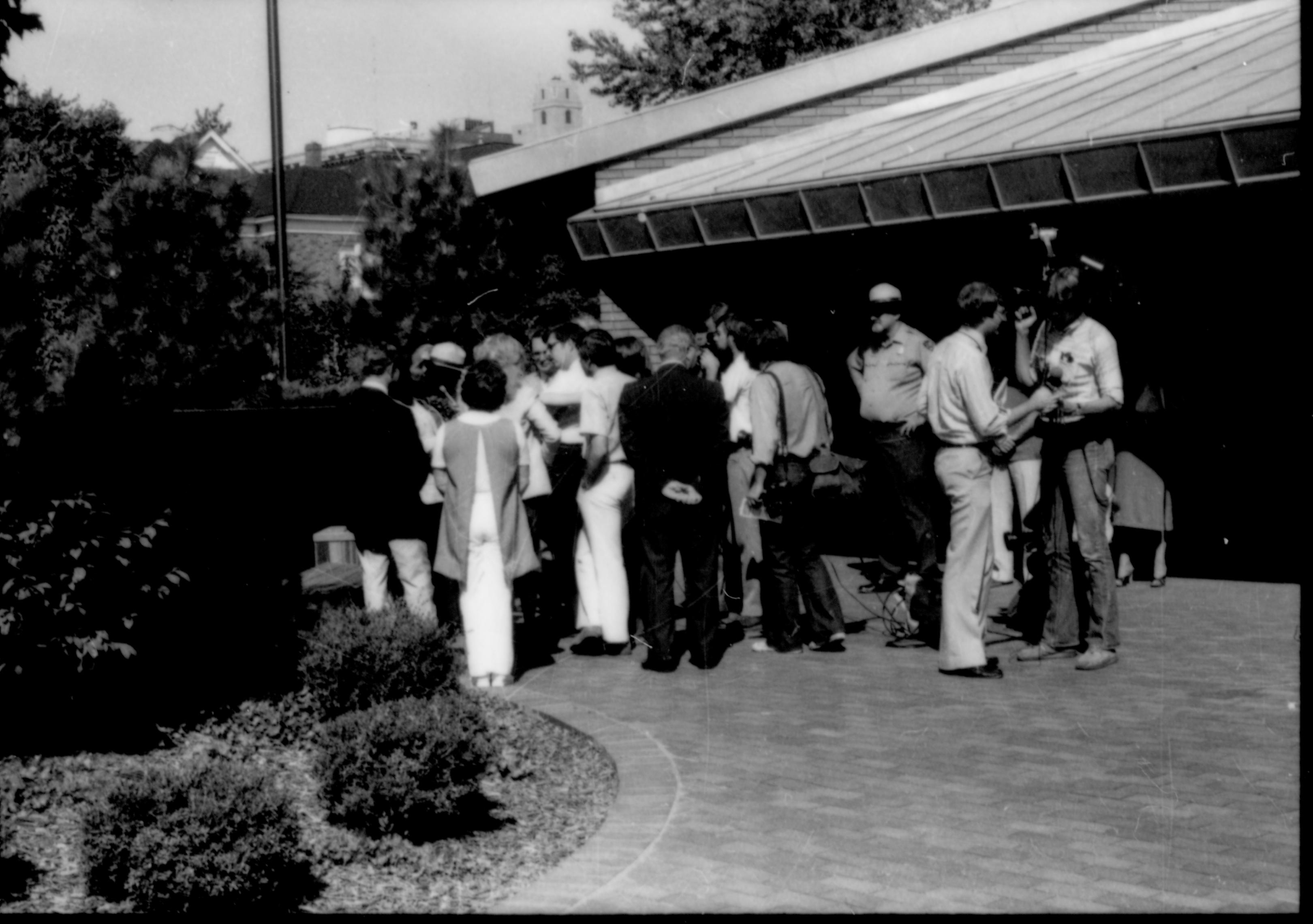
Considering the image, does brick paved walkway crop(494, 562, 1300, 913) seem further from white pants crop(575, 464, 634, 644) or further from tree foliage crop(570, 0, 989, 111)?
tree foliage crop(570, 0, 989, 111)

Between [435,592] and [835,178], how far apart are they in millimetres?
5635

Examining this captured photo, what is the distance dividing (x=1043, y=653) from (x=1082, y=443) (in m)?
1.31

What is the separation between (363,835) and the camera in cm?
634

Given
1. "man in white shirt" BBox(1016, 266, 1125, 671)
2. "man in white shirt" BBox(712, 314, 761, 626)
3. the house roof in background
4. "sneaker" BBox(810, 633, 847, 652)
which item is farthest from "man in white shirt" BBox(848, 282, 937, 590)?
the house roof in background

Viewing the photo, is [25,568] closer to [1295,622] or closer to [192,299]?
[1295,622]

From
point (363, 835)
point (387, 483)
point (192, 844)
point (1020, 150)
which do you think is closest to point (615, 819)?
point (363, 835)

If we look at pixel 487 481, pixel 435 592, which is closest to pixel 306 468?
pixel 435 592

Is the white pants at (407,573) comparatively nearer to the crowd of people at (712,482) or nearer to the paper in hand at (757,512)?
the crowd of people at (712,482)

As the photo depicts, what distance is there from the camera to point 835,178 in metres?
14.0

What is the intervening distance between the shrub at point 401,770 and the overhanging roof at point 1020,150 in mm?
7167

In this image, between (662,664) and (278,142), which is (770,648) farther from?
(278,142)

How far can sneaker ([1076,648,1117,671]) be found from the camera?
9102 mm

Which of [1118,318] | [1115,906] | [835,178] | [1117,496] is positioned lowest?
[1115,906]

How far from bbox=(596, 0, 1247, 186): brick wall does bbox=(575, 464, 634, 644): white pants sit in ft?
25.7
